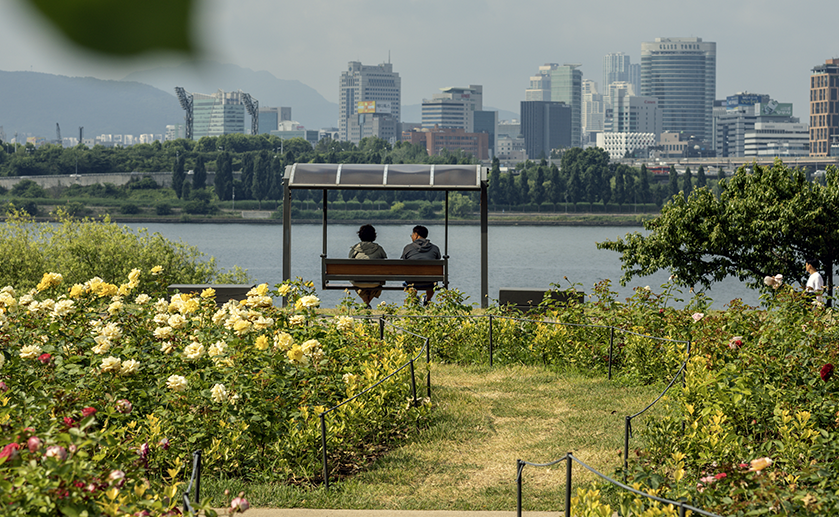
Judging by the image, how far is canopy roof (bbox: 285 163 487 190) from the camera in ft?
37.7

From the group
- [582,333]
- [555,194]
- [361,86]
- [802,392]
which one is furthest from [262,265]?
[555,194]

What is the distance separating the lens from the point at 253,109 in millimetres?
1034

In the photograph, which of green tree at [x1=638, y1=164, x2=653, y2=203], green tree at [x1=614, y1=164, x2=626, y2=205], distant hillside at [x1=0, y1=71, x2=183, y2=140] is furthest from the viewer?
green tree at [x1=614, y1=164, x2=626, y2=205]

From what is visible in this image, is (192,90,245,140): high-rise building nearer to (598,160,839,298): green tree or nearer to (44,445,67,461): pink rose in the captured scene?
(44,445,67,461): pink rose

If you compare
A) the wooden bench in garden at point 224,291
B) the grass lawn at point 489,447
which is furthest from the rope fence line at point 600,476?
the wooden bench in garden at point 224,291

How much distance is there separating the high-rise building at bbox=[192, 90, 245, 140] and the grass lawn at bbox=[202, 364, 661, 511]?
3809 millimetres

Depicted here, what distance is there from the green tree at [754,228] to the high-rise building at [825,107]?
146587 mm

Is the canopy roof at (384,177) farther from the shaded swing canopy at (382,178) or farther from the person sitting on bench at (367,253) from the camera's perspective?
the person sitting on bench at (367,253)

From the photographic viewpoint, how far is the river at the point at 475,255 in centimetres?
4066

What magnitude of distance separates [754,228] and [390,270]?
8110 millimetres

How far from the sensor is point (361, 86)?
1.47 meters

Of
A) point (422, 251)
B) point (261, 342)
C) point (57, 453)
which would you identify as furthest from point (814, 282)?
point (57, 453)

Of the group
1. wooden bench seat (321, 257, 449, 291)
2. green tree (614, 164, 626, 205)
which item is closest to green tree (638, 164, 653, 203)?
green tree (614, 164, 626, 205)

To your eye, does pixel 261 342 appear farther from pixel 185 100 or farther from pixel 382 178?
pixel 382 178
